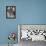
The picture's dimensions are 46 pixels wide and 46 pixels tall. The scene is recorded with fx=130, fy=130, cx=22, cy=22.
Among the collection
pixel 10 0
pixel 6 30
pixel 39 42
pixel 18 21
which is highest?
pixel 10 0

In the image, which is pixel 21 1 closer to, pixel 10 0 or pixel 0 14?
pixel 10 0

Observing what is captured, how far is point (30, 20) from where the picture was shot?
149 inches

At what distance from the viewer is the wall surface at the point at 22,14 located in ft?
12.4

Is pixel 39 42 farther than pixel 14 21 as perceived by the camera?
No

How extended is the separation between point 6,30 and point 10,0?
0.88 meters

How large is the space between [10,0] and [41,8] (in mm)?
933

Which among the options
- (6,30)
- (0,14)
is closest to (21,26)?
(6,30)

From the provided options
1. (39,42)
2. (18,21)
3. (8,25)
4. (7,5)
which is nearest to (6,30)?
(8,25)

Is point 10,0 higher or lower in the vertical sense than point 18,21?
higher

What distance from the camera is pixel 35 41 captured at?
11.8ft

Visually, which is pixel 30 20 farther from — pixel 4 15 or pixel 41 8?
pixel 4 15

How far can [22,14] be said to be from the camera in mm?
3795

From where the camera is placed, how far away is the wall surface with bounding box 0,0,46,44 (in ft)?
12.4

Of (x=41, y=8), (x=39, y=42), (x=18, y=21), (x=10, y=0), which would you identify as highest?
(x=10, y=0)
